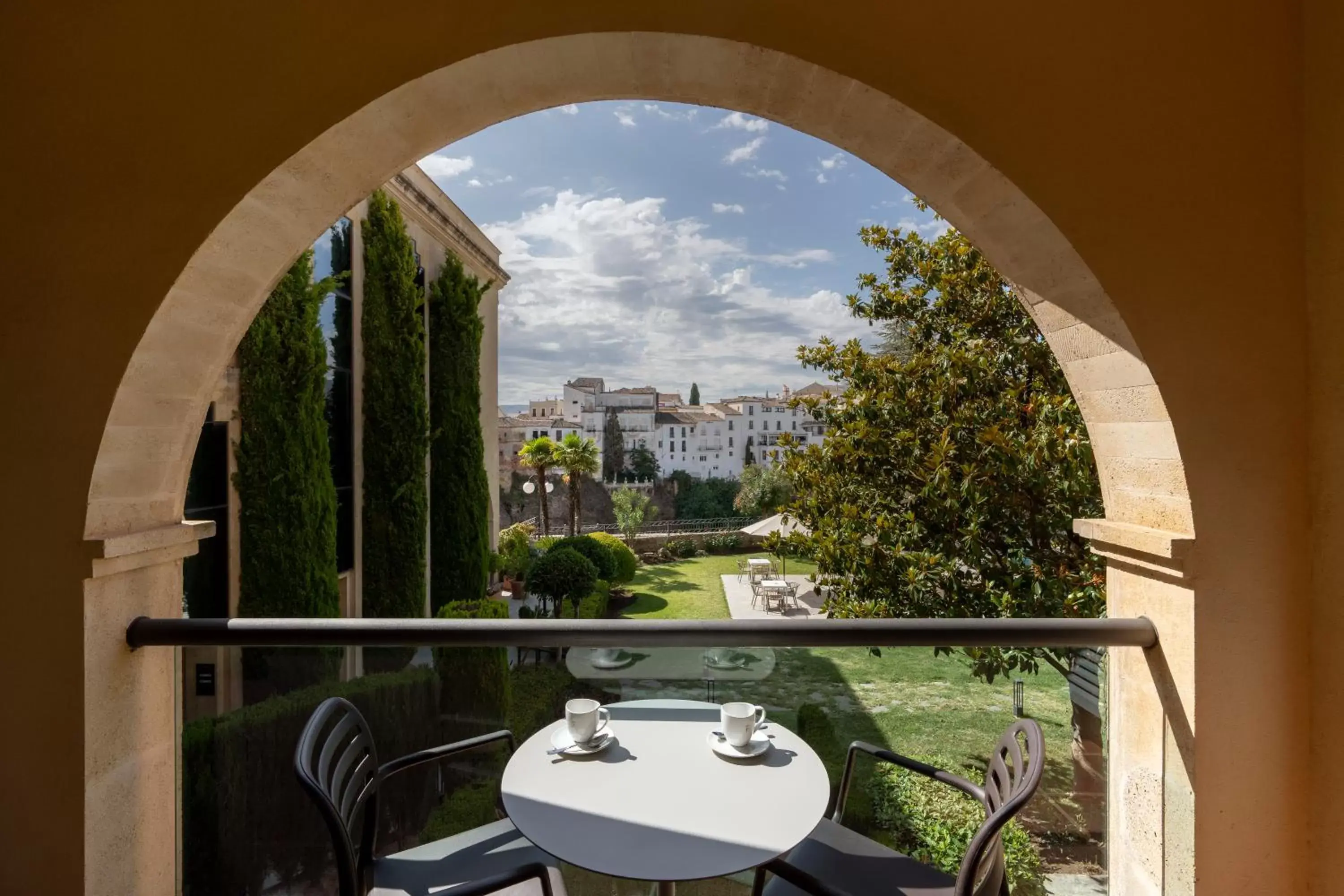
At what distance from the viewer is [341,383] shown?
25.5ft

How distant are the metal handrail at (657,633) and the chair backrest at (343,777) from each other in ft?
0.52

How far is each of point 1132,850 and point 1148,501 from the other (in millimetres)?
759

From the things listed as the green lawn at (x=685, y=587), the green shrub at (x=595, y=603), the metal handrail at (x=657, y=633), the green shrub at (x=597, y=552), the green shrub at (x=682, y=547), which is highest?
the metal handrail at (x=657, y=633)

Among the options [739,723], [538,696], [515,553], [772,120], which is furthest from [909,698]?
[515,553]

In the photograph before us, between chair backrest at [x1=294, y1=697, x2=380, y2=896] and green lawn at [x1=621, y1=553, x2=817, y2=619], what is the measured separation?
13898 millimetres

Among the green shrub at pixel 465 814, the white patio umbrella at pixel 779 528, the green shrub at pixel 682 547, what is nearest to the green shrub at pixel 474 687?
the green shrub at pixel 465 814

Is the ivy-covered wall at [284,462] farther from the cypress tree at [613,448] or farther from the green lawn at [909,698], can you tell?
the cypress tree at [613,448]

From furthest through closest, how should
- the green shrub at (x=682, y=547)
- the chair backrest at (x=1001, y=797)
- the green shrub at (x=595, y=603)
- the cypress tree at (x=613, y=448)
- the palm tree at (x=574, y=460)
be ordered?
the cypress tree at (x=613, y=448), the green shrub at (x=682, y=547), the palm tree at (x=574, y=460), the green shrub at (x=595, y=603), the chair backrest at (x=1001, y=797)

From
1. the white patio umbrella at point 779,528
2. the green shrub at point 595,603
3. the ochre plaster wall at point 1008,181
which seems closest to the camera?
the ochre plaster wall at point 1008,181

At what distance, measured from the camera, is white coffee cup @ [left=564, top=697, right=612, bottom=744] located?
1402 mm

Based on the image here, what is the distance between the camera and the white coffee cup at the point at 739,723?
1384mm

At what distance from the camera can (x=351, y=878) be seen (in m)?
1.12

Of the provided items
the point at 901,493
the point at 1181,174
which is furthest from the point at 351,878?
the point at 901,493

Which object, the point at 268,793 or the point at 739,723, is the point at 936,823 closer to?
the point at 739,723
